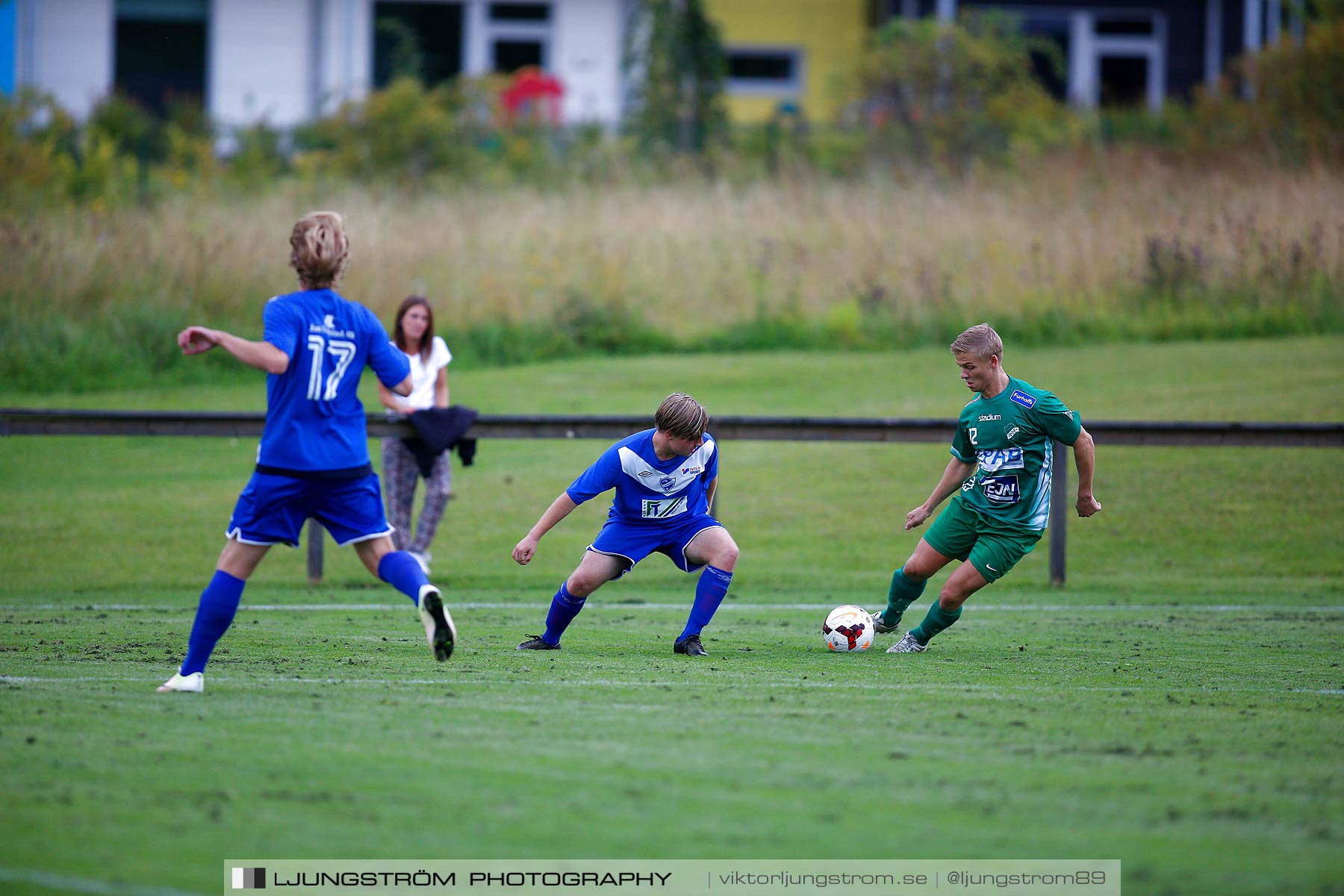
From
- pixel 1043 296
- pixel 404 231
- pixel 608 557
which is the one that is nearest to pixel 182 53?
pixel 404 231

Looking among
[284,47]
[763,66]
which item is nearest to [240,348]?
[284,47]

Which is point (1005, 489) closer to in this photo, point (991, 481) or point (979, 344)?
point (991, 481)

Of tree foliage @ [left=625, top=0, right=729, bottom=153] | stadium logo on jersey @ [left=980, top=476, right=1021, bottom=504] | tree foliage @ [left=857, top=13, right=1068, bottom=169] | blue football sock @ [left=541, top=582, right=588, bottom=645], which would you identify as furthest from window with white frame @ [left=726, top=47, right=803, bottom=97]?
blue football sock @ [left=541, top=582, right=588, bottom=645]

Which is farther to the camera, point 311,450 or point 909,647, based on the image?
point 909,647

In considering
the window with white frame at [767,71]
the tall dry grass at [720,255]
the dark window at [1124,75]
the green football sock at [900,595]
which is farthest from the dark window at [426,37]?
the green football sock at [900,595]

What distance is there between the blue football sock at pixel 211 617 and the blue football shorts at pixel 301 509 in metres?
0.19

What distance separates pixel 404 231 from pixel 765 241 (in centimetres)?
519

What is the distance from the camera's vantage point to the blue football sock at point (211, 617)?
5.81 meters

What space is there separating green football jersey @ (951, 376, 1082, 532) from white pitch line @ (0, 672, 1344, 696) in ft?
4.25

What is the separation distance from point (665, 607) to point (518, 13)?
26520 mm

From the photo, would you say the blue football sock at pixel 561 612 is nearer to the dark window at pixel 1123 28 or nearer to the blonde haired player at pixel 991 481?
the blonde haired player at pixel 991 481

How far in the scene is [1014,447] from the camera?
736 centimetres

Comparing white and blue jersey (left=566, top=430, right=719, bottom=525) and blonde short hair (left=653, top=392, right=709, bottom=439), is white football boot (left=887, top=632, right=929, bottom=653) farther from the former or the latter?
blonde short hair (left=653, top=392, right=709, bottom=439)

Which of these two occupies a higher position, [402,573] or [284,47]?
[284,47]
